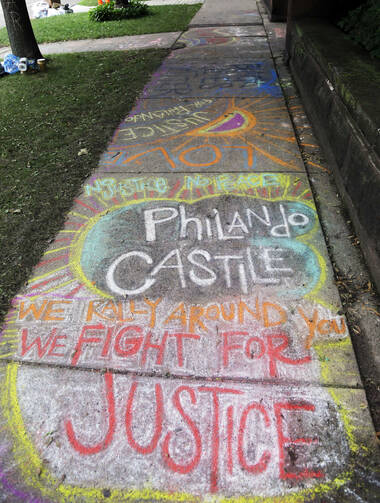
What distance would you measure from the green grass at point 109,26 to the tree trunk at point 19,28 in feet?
9.29

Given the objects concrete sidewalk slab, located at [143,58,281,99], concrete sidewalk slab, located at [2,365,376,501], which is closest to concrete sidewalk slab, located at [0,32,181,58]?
concrete sidewalk slab, located at [143,58,281,99]

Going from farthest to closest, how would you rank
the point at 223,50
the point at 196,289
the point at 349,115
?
1. the point at 223,50
2. the point at 349,115
3. the point at 196,289

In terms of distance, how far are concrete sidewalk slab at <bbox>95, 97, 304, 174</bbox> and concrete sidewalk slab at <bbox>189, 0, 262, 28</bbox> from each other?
20.1 feet

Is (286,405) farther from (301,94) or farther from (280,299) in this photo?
(301,94)

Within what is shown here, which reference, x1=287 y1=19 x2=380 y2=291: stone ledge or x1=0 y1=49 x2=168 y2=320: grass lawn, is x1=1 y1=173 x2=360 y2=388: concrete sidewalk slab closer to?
x1=0 y1=49 x2=168 y2=320: grass lawn

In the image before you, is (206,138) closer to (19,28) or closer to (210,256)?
(210,256)

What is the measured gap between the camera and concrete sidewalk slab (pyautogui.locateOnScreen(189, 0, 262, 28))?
31.6 ft

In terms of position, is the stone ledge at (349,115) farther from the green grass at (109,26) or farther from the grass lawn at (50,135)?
the green grass at (109,26)

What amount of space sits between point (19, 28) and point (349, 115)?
269 inches

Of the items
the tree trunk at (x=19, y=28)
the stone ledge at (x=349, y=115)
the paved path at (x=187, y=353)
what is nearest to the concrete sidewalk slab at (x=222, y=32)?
the tree trunk at (x=19, y=28)

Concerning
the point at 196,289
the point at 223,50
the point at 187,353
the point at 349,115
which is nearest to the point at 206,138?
the point at 349,115

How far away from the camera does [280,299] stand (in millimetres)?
2268

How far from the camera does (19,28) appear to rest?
6.87 m

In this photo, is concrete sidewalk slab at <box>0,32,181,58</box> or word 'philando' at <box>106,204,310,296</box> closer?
word 'philando' at <box>106,204,310,296</box>
